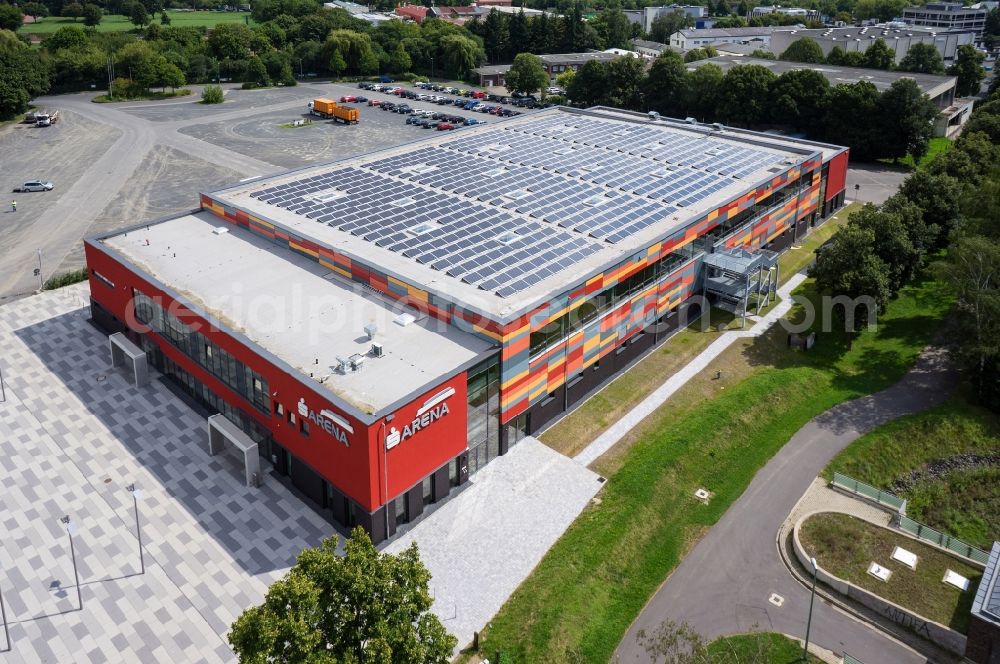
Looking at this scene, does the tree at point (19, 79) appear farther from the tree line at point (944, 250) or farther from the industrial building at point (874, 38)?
the industrial building at point (874, 38)

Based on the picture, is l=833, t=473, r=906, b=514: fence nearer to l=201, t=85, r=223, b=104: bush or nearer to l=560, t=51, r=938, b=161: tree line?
l=560, t=51, r=938, b=161: tree line

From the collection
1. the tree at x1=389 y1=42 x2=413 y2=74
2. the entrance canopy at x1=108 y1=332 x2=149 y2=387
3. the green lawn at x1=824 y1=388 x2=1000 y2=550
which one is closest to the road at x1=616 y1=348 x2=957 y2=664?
the green lawn at x1=824 y1=388 x2=1000 y2=550

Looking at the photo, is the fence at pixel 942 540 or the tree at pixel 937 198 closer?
the fence at pixel 942 540

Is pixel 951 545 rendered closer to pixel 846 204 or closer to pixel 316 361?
pixel 316 361

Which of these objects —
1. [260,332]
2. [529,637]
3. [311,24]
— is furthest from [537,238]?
[311,24]

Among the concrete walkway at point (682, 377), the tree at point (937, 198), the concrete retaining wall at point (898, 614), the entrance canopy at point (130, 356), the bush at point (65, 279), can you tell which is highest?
the tree at point (937, 198)

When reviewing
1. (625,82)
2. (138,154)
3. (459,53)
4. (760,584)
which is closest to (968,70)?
(625,82)

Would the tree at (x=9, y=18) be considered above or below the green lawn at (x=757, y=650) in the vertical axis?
above

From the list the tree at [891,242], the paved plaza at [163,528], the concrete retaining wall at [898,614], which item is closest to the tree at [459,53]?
the tree at [891,242]
